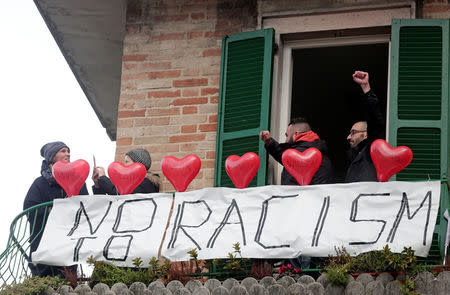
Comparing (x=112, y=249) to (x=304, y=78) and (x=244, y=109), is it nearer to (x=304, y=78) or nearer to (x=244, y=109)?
(x=244, y=109)

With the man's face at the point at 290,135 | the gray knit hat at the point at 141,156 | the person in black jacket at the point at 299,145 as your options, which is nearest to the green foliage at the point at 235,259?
the person in black jacket at the point at 299,145

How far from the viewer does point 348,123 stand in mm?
14977

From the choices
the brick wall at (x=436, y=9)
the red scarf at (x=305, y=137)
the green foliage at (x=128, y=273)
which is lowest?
the green foliage at (x=128, y=273)

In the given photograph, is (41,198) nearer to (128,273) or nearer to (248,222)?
(128,273)

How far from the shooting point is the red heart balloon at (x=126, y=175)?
962 cm

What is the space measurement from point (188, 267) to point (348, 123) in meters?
5.78

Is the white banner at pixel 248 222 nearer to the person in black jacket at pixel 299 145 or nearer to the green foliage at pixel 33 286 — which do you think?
the green foliage at pixel 33 286

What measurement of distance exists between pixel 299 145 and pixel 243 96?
1168 millimetres

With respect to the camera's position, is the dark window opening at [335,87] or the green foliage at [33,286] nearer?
the green foliage at [33,286]

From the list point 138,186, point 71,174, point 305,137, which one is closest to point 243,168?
point 305,137

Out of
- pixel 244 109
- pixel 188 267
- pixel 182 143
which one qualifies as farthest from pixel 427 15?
pixel 188 267

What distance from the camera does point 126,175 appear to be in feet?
31.6

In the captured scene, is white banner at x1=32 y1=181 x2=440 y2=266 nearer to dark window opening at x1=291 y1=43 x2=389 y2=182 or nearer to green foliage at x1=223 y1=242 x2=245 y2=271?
green foliage at x1=223 y1=242 x2=245 y2=271

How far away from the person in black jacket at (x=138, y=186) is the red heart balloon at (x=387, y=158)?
7.32 ft
